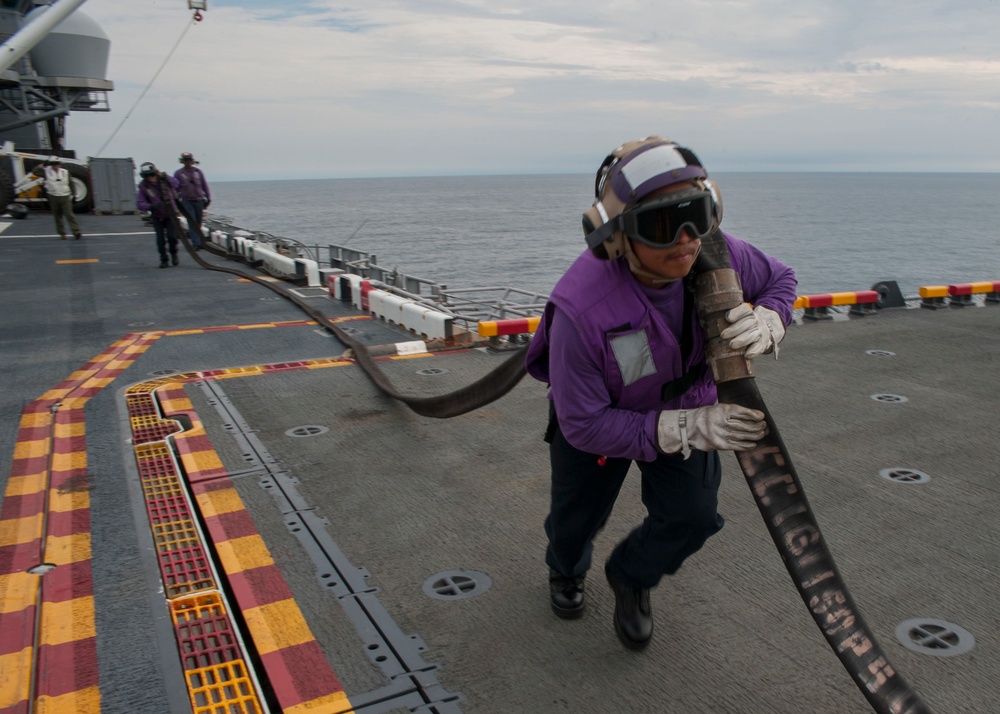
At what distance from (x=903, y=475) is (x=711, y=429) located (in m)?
2.94

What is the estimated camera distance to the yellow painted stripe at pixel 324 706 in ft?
8.66

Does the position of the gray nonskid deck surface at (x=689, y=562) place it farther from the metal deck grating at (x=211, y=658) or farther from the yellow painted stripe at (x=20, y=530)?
the yellow painted stripe at (x=20, y=530)

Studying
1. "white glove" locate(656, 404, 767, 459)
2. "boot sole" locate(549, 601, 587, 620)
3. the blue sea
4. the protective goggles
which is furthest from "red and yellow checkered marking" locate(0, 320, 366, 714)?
the blue sea

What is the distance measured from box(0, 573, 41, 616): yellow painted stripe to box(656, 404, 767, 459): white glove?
278cm

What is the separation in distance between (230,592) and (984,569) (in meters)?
3.40

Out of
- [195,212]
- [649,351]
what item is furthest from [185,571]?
[195,212]

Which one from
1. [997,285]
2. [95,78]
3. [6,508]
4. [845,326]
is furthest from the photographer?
[95,78]

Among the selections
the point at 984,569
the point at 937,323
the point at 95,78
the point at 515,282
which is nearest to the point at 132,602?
the point at 984,569

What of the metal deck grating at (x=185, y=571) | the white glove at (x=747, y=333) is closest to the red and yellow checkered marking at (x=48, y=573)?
the metal deck grating at (x=185, y=571)


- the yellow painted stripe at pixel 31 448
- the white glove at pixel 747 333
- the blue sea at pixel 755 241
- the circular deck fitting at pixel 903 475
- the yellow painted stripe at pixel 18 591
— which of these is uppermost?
the white glove at pixel 747 333

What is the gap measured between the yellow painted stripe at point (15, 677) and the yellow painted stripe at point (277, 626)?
0.77 metres

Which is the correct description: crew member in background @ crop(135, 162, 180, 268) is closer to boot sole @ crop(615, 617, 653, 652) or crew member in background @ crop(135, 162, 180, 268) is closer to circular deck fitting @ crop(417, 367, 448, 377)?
circular deck fitting @ crop(417, 367, 448, 377)

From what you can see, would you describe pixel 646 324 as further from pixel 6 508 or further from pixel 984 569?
pixel 6 508

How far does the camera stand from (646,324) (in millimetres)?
2502
